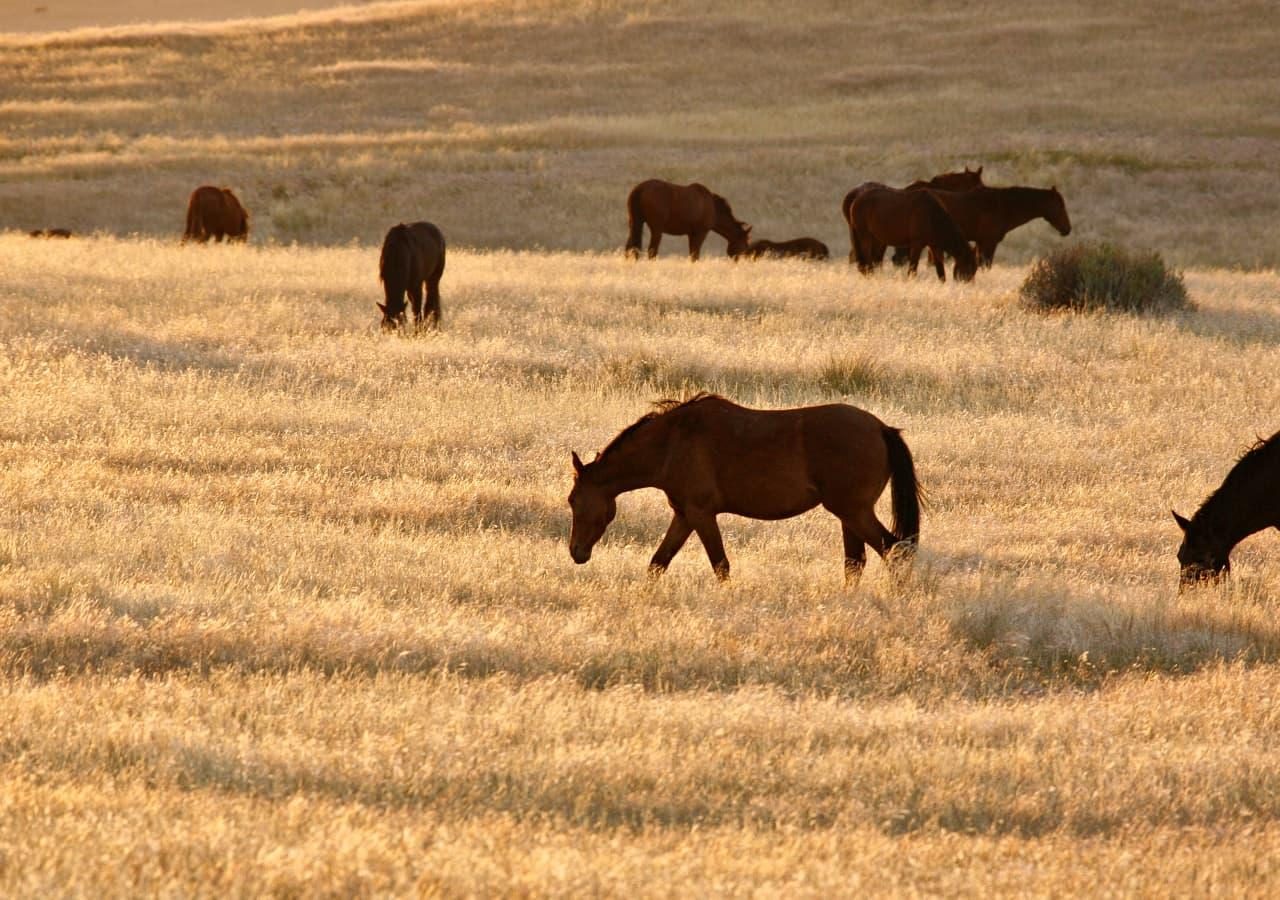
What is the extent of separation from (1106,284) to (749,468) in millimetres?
14336

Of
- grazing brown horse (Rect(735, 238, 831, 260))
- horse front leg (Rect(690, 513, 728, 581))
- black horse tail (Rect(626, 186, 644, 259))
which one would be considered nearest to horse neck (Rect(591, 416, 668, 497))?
horse front leg (Rect(690, 513, 728, 581))

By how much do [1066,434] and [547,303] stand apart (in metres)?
8.26

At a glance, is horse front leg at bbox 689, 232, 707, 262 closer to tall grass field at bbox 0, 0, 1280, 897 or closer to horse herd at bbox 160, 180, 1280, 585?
tall grass field at bbox 0, 0, 1280, 897

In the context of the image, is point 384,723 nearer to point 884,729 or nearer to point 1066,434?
point 884,729

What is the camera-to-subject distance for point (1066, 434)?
14062 mm

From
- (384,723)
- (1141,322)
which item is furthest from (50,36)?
(384,723)

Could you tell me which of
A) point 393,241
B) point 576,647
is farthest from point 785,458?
point 393,241

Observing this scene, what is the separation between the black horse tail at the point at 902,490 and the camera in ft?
29.0

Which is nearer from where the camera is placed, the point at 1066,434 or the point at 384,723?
the point at 384,723

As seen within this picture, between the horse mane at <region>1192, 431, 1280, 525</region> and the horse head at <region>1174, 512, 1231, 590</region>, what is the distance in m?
0.13

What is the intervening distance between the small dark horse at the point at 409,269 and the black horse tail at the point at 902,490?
10.0 metres

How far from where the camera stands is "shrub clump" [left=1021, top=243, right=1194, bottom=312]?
2158 centimetres

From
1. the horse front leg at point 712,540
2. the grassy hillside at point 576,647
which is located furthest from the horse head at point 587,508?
the horse front leg at point 712,540

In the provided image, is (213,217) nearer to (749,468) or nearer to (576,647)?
(749,468)
